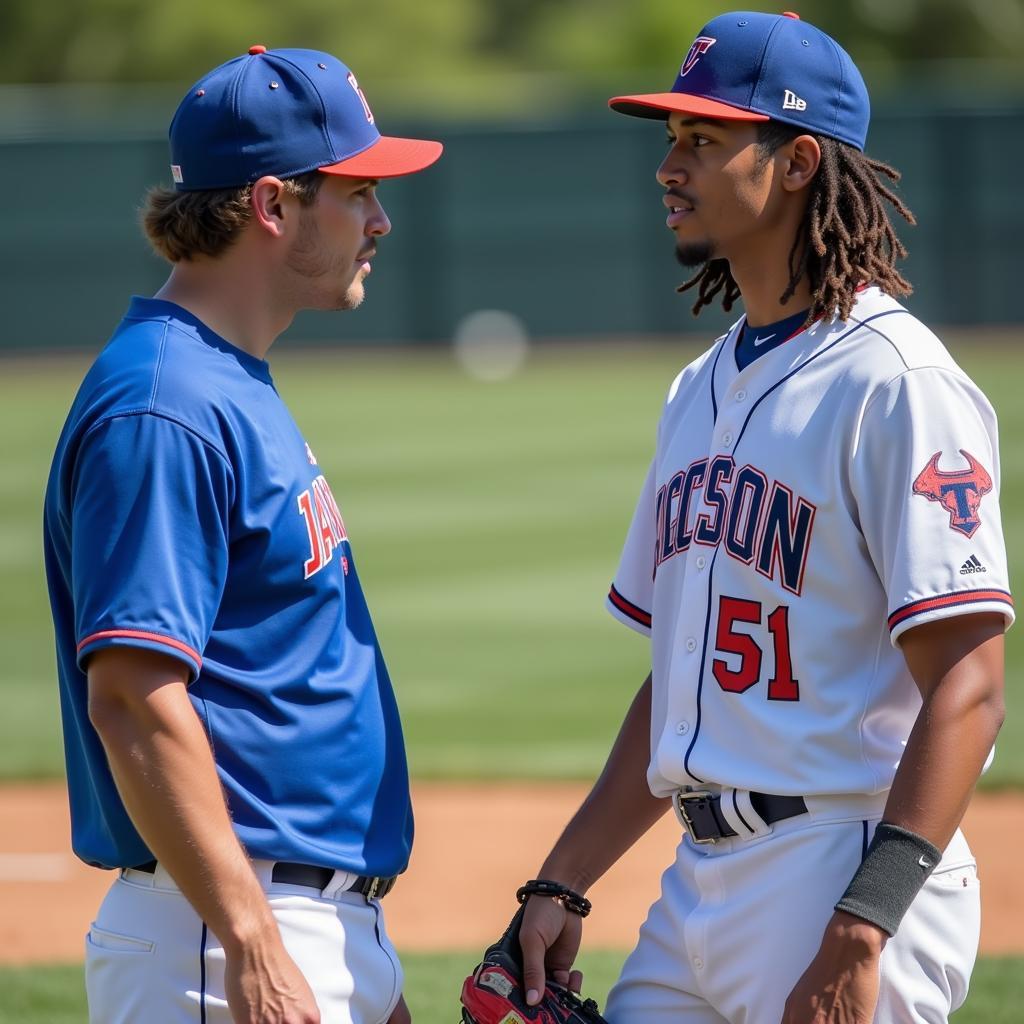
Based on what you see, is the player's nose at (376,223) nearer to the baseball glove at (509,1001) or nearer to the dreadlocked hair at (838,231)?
the dreadlocked hair at (838,231)

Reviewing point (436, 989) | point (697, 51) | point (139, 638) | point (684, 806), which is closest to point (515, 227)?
point (436, 989)

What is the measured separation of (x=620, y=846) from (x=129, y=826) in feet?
2.85

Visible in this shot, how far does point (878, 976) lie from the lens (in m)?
2.20

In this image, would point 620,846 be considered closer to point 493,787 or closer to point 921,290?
point 493,787

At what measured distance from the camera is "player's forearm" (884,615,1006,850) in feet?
7.05

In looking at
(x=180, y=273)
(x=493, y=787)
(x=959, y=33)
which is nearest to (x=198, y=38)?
(x=959, y=33)

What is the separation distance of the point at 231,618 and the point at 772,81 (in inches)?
45.2

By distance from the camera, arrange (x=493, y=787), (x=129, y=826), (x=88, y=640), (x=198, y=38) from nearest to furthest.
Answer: (x=88, y=640), (x=129, y=826), (x=493, y=787), (x=198, y=38)

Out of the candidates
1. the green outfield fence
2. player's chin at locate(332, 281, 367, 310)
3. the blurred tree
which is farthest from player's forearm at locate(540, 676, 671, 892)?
the blurred tree

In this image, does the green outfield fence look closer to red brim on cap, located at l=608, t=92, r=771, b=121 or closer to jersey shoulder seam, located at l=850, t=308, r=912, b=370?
red brim on cap, located at l=608, t=92, r=771, b=121

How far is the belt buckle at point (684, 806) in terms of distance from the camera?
244 centimetres

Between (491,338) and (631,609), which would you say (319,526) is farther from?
(491,338)

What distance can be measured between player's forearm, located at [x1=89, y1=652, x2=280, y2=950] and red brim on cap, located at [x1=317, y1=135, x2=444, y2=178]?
0.81 metres

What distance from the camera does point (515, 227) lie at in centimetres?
2559
